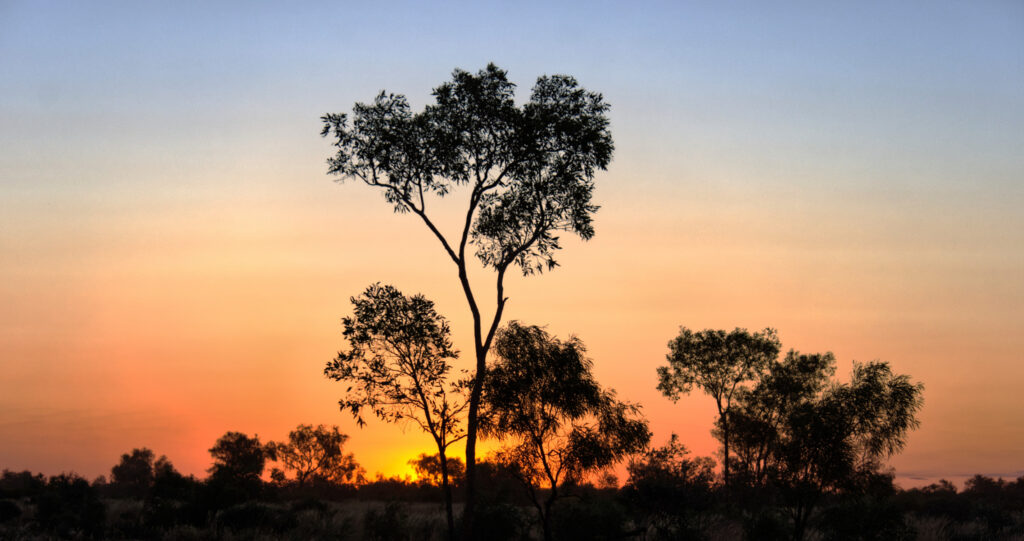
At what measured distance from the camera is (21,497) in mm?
62812

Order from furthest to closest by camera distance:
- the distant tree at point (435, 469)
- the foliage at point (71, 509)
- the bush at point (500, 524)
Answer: the distant tree at point (435, 469)
the bush at point (500, 524)
the foliage at point (71, 509)

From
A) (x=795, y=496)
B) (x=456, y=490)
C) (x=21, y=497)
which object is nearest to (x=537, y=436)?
(x=795, y=496)

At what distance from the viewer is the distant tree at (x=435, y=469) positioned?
309ft

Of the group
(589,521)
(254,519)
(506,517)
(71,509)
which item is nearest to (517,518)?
(506,517)

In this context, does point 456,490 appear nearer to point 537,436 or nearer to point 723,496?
point 723,496

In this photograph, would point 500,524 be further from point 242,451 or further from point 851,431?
point 242,451

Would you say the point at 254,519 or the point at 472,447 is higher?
the point at 472,447

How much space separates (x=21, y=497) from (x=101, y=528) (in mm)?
27968

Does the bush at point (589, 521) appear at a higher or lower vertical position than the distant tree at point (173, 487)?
lower

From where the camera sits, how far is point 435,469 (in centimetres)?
10169

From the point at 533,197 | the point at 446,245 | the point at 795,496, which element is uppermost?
the point at 533,197

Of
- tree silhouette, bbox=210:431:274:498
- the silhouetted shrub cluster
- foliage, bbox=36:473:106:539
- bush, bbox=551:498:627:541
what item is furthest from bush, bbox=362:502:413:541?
tree silhouette, bbox=210:431:274:498

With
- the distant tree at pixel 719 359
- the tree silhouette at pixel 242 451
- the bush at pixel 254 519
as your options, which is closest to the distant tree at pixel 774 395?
the distant tree at pixel 719 359

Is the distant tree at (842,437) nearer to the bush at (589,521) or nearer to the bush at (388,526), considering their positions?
the bush at (589,521)
